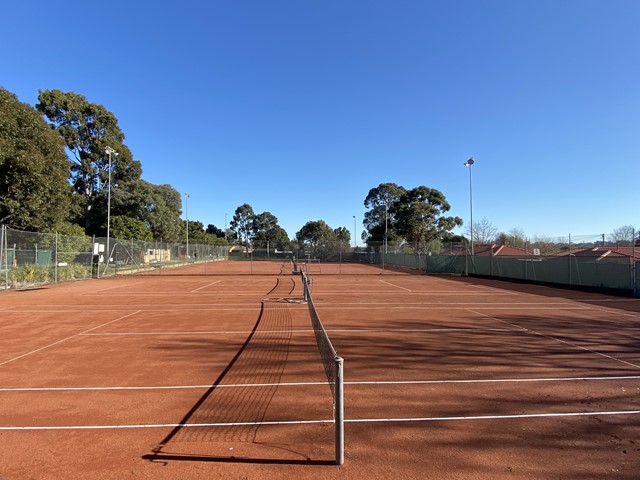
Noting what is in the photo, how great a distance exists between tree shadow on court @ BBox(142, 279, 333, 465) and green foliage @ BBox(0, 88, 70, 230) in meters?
21.8

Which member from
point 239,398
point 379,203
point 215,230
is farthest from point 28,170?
point 215,230

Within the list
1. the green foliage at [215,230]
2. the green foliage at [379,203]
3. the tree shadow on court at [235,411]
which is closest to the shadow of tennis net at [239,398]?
the tree shadow on court at [235,411]

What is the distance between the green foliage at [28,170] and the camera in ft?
80.6

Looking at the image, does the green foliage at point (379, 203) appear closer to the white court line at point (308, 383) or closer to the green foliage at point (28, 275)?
the green foliage at point (28, 275)

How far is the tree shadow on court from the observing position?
443cm

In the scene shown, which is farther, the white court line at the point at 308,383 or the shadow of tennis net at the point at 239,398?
the white court line at the point at 308,383

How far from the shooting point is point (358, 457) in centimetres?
433

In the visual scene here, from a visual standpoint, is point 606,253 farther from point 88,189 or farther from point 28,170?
point 88,189

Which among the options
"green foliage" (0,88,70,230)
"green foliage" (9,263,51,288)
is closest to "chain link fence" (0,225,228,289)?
"green foliage" (9,263,51,288)

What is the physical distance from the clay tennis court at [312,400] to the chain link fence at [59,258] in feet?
41.5

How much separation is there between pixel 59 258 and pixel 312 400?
28.2 m

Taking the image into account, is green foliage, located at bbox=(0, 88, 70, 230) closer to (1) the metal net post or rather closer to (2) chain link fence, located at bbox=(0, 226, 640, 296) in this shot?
(2) chain link fence, located at bbox=(0, 226, 640, 296)

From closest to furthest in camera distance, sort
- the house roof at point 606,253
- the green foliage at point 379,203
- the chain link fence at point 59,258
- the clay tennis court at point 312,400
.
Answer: the clay tennis court at point 312,400
the house roof at point 606,253
the chain link fence at point 59,258
the green foliage at point 379,203

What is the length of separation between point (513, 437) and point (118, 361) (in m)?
7.11
